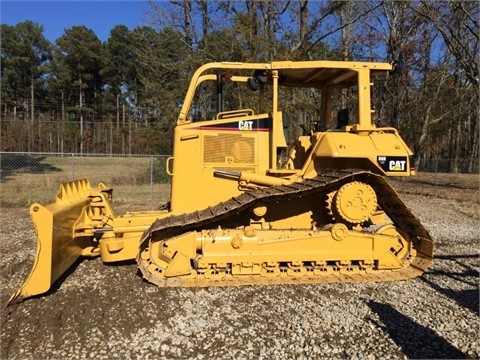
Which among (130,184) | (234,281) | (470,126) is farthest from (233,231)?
(470,126)

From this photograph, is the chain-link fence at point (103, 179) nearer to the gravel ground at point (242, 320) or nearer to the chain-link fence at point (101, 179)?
the chain-link fence at point (101, 179)

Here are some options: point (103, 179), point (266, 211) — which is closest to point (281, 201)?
point (266, 211)

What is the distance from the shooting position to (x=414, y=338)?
3945mm

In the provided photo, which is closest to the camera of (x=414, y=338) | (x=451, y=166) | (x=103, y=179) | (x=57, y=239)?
(x=414, y=338)

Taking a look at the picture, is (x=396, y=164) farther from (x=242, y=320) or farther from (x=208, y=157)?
(x=242, y=320)

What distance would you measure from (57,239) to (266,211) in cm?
291

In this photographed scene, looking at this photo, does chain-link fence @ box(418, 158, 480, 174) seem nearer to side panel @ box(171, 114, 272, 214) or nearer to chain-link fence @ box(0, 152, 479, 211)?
chain-link fence @ box(0, 152, 479, 211)

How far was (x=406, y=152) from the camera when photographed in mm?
5797

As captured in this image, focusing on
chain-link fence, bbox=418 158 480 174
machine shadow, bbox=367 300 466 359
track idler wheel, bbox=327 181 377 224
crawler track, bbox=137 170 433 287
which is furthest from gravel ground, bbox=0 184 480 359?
chain-link fence, bbox=418 158 480 174

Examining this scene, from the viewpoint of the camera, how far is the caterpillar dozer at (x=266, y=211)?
5512 mm

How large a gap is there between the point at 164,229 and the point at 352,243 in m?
2.66

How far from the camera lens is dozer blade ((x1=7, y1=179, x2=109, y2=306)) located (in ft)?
15.9

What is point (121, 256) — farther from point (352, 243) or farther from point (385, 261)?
point (385, 261)

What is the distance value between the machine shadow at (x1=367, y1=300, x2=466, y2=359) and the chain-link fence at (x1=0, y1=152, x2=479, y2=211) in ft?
29.7
